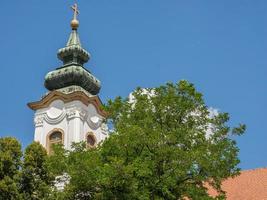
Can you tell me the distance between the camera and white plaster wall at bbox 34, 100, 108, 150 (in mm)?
35500

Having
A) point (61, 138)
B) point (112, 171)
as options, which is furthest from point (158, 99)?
point (61, 138)

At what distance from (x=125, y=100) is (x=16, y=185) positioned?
5.41 metres

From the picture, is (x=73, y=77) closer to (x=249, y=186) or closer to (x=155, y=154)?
(x=249, y=186)

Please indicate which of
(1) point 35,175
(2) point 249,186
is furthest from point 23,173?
(2) point 249,186

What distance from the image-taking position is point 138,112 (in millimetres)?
19672

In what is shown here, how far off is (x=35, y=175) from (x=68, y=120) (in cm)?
1326

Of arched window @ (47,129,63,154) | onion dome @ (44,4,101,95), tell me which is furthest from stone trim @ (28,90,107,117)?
arched window @ (47,129,63,154)

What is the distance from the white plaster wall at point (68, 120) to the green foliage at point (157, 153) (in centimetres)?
1505

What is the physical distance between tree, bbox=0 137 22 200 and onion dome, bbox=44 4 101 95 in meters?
15.1

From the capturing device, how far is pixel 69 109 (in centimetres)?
3603

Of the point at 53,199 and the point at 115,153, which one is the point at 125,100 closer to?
→ the point at 115,153

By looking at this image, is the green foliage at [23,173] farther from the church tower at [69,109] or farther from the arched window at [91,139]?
the arched window at [91,139]

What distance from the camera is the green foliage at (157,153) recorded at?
700 inches

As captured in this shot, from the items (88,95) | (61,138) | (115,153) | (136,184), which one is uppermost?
(88,95)
